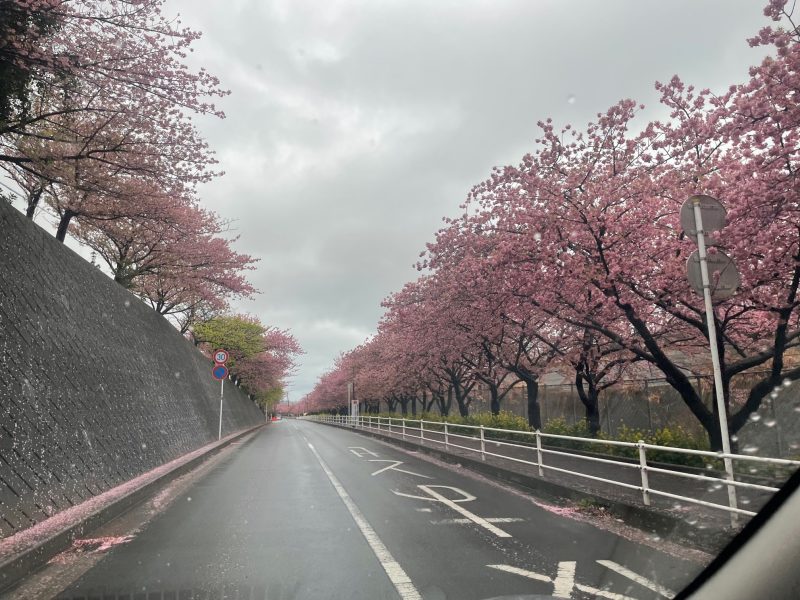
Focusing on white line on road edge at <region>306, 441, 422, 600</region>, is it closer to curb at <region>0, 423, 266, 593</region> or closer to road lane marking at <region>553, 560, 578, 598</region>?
road lane marking at <region>553, 560, 578, 598</region>

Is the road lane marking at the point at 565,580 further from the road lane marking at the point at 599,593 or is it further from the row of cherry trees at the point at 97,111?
the row of cherry trees at the point at 97,111

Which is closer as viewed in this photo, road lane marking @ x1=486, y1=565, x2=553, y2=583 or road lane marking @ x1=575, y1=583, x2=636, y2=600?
road lane marking @ x1=575, y1=583, x2=636, y2=600

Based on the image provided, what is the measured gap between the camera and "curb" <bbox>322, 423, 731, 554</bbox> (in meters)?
5.38

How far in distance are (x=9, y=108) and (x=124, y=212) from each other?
12.1 ft

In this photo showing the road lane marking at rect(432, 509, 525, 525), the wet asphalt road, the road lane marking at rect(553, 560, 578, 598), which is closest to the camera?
the road lane marking at rect(553, 560, 578, 598)

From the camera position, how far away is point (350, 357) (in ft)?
189

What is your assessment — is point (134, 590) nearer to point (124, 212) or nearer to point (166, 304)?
point (124, 212)

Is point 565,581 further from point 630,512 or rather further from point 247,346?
point 247,346

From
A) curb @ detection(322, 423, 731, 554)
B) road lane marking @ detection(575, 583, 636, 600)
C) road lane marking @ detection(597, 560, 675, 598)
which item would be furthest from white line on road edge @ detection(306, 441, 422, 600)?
curb @ detection(322, 423, 731, 554)

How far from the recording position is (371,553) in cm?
530

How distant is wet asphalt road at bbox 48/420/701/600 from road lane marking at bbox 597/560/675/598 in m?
0.02

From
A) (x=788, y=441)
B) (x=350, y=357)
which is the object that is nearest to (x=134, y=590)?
(x=788, y=441)

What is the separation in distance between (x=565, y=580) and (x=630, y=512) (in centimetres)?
277

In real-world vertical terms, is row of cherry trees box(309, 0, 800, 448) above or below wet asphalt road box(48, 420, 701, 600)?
above
